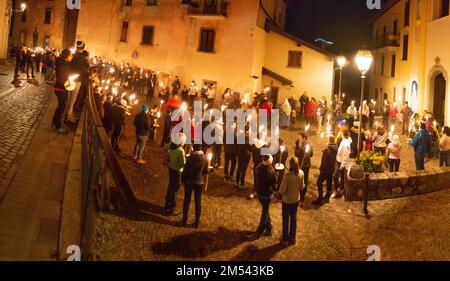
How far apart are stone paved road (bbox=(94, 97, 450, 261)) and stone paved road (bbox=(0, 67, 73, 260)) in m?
1.13

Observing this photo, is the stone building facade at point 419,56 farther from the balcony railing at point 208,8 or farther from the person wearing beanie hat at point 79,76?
the person wearing beanie hat at point 79,76

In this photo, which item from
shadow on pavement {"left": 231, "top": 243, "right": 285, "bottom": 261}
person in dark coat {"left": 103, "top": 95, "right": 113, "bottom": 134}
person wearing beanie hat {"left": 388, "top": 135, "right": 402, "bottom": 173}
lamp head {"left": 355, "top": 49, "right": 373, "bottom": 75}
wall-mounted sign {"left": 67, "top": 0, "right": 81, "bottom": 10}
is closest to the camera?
shadow on pavement {"left": 231, "top": 243, "right": 285, "bottom": 261}

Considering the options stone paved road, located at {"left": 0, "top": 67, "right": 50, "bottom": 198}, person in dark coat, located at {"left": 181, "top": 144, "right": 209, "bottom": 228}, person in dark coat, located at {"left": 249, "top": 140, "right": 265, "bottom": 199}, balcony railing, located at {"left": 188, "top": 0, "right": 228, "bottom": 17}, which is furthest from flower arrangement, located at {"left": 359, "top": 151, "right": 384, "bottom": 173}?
balcony railing, located at {"left": 188, "top": 0, "right": 228, "bottom": 17}

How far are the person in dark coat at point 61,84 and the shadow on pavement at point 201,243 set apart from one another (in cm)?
532

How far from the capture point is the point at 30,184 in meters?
8.30

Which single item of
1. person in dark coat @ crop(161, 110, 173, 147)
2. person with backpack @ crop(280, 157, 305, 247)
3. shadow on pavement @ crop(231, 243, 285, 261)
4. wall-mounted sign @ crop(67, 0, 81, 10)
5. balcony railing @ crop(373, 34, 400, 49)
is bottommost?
shadow on pavement @ crop(231, 243, 285, 261)

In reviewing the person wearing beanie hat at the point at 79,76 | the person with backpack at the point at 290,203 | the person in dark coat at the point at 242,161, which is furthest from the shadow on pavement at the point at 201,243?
the person wearing beanie hat at the point at 79,76

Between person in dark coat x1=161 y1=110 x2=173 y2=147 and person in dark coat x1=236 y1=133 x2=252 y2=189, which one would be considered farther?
person in dark coat x1=161 y1=110 x2=173 y2=147

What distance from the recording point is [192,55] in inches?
1189

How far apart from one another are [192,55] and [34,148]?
21.4 metres

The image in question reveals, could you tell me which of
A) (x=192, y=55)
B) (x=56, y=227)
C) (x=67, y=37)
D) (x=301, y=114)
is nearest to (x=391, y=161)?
(x=56, y=227)

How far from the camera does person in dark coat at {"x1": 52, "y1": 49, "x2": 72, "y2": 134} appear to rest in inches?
436

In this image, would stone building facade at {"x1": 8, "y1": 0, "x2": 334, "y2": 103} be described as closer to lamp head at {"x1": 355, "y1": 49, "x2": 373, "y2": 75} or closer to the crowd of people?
the crowd of people

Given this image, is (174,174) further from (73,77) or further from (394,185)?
(394,185)
